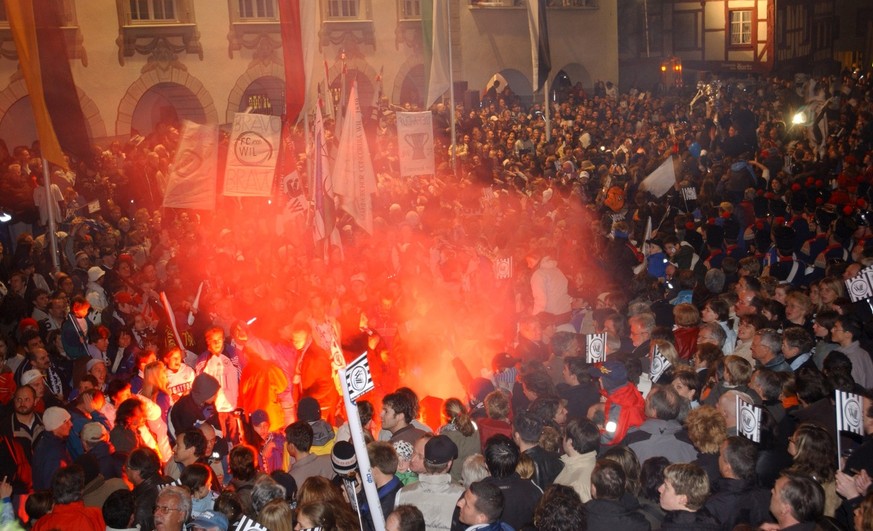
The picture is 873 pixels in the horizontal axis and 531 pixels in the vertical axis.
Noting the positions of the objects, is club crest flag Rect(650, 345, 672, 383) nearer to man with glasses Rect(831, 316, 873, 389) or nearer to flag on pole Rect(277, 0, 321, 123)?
man with glasses Rect(831, 316, 873, 389)

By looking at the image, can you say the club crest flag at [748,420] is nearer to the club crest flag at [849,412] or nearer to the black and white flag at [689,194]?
the club crest flag at [849,412]

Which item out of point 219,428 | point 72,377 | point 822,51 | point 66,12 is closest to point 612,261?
point 219,428

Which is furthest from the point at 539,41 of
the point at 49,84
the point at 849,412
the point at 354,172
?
the point at 849,412

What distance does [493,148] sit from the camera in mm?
22594

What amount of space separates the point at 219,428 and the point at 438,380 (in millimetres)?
2442

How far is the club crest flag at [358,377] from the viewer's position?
230 inches

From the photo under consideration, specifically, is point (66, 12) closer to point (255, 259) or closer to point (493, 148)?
point (493, 148)

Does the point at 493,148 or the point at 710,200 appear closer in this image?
the point at 710,200

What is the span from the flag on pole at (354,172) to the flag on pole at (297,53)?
3.27 feet

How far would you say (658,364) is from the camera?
292 inches

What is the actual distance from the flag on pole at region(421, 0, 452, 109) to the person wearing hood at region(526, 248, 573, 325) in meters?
8.70

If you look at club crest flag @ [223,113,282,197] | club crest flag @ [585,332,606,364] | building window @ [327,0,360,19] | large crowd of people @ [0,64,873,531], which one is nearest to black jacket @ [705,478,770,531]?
large crowd of people @ [0,64,873,531]

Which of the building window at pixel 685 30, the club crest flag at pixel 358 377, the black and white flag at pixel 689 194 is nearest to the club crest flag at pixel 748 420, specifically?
the club crest flag at pixel 358 377

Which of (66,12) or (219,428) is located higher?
(66,12)
